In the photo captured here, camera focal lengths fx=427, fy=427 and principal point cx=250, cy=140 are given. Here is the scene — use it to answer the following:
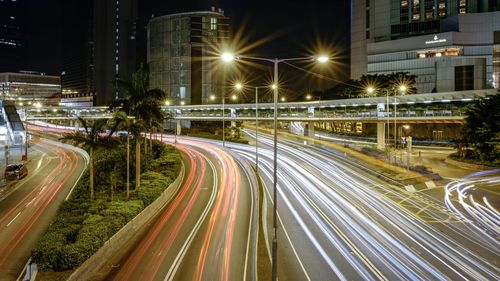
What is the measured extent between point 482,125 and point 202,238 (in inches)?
1450

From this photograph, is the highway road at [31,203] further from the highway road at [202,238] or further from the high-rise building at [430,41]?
the high-rise building at [430,41]

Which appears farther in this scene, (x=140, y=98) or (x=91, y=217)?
(x=140, y=98)

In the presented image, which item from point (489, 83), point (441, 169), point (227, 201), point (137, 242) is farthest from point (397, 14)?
point (137, 242)

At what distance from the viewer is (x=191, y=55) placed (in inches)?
5231

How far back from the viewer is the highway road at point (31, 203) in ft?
64.7

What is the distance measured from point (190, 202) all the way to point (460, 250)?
17199 mm

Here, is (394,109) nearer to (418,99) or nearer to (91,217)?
(418,99)

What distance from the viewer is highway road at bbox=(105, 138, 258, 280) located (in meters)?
16.4

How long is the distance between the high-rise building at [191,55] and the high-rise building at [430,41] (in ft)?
146

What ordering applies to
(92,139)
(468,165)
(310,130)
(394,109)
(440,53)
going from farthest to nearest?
(440,53) < (310,130) < (394,109) < (468,165) < (92,139)

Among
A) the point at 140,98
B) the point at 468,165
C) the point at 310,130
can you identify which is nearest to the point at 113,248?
the point at 140,98

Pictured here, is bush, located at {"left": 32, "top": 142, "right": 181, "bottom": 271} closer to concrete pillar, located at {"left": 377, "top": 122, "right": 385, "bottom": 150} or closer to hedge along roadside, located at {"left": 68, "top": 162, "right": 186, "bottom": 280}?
hedge along roadside, located at {"left": 68, "top": 162, "right": 186, "bottom": 280}

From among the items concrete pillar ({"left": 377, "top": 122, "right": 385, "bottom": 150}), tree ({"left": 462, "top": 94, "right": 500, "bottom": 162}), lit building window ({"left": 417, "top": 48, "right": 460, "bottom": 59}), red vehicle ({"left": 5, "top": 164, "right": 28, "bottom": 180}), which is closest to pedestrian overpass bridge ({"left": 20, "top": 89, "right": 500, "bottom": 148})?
concrete pillar ({"left": 377, "top": 122, "right": 385, "bottom": 150})

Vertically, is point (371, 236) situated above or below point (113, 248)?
below
